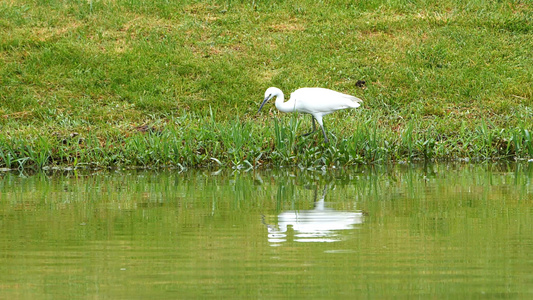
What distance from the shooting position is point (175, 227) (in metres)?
6.75

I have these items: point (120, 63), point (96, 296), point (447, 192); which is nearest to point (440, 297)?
point (96, 296)

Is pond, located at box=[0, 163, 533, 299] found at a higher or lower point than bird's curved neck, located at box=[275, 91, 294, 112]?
lower

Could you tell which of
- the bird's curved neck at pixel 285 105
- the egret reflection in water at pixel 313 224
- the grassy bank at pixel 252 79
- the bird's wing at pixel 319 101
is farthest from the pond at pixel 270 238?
the bird's curved neck at pixel 285 105

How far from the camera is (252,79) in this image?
16.9 m

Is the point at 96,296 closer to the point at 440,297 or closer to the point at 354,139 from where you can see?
the point at 440,297

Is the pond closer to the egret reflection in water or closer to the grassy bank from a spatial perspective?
the egret reflection in water

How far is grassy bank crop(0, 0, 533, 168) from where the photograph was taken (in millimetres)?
12477

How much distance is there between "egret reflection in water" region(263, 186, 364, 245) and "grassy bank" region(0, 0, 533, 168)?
476cm

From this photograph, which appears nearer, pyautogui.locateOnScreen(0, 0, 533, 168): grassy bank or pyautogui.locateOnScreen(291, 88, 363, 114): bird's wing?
pyautogui.locateOnScreen(0, 0, 533, 168): grassy bank

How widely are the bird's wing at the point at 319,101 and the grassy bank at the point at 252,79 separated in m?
0.32

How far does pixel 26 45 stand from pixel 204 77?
3.66m

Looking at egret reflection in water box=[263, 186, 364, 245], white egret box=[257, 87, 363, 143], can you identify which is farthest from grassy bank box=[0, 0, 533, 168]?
egret reflection in water box=[263, 186, 364, 245]

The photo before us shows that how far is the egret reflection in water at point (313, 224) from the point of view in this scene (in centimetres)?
616

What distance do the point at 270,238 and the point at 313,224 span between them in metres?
0.78
